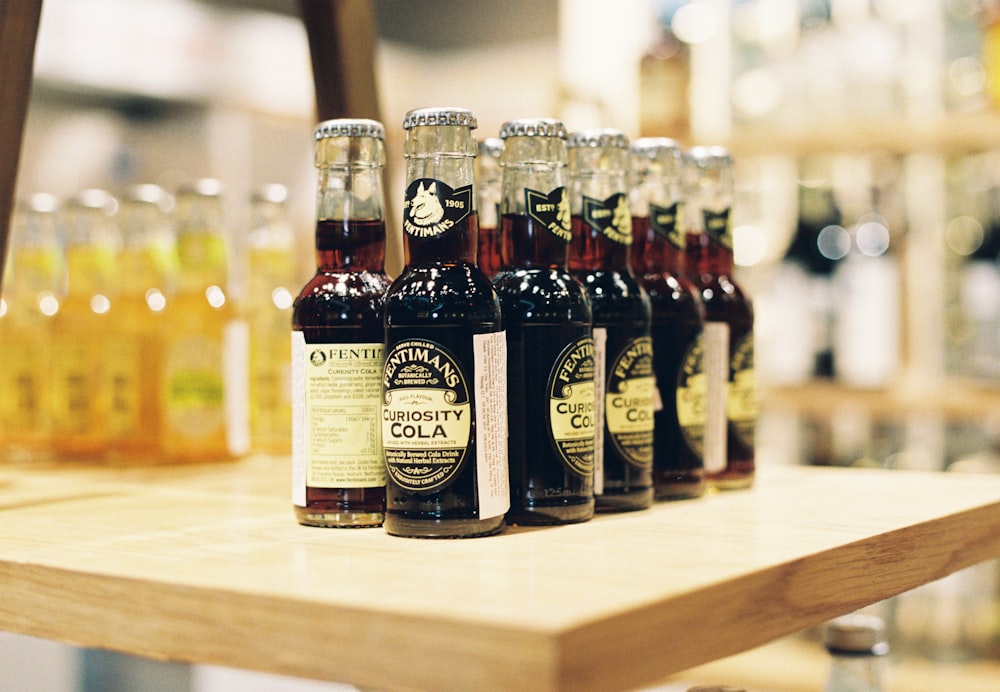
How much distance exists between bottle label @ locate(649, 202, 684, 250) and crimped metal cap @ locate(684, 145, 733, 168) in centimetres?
6

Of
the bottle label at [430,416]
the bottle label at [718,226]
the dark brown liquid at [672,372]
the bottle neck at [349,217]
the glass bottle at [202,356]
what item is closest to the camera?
the bottle label at [430,416]

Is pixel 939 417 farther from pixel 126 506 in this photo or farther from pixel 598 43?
pixel 126 506

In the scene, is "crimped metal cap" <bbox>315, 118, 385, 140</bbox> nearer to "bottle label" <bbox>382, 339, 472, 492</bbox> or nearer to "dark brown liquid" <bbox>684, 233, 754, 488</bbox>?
"bottle label" <bbox>382, 339, 472, 492</bbox>

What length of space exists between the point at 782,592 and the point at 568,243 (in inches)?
12.9

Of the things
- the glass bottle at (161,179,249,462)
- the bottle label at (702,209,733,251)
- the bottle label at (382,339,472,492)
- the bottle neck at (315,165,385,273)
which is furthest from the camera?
the glass bottle at (161,179,249,462)

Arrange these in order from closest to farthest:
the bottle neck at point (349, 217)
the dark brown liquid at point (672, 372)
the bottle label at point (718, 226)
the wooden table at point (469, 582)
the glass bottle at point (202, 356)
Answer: the wooden table at point (469, 582)
the bottle neck at point (349, 217)
the dark brown liquid at point (672, 372)
the bottle label at point (718, 226)
the glass bottle at point (202, 356)

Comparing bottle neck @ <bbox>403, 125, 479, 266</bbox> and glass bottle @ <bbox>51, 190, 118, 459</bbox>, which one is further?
glass bottle @ <bbox>51, 190, 118, 459</bbox>

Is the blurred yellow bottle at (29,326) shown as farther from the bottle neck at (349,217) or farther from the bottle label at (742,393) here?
the bottle label at (742,393)

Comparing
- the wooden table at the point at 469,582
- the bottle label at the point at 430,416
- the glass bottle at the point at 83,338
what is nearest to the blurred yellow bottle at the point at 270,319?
the glass bottle at the point at 83,338

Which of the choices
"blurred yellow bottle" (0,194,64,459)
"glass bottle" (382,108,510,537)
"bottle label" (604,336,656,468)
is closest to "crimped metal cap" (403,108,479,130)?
"glass bottle" (382,108,510,537)

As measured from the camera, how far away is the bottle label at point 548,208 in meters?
0.87

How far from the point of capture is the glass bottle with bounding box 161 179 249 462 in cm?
134

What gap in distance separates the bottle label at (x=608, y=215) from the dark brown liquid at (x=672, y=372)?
0.09 meters

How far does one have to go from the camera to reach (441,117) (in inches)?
32.0
